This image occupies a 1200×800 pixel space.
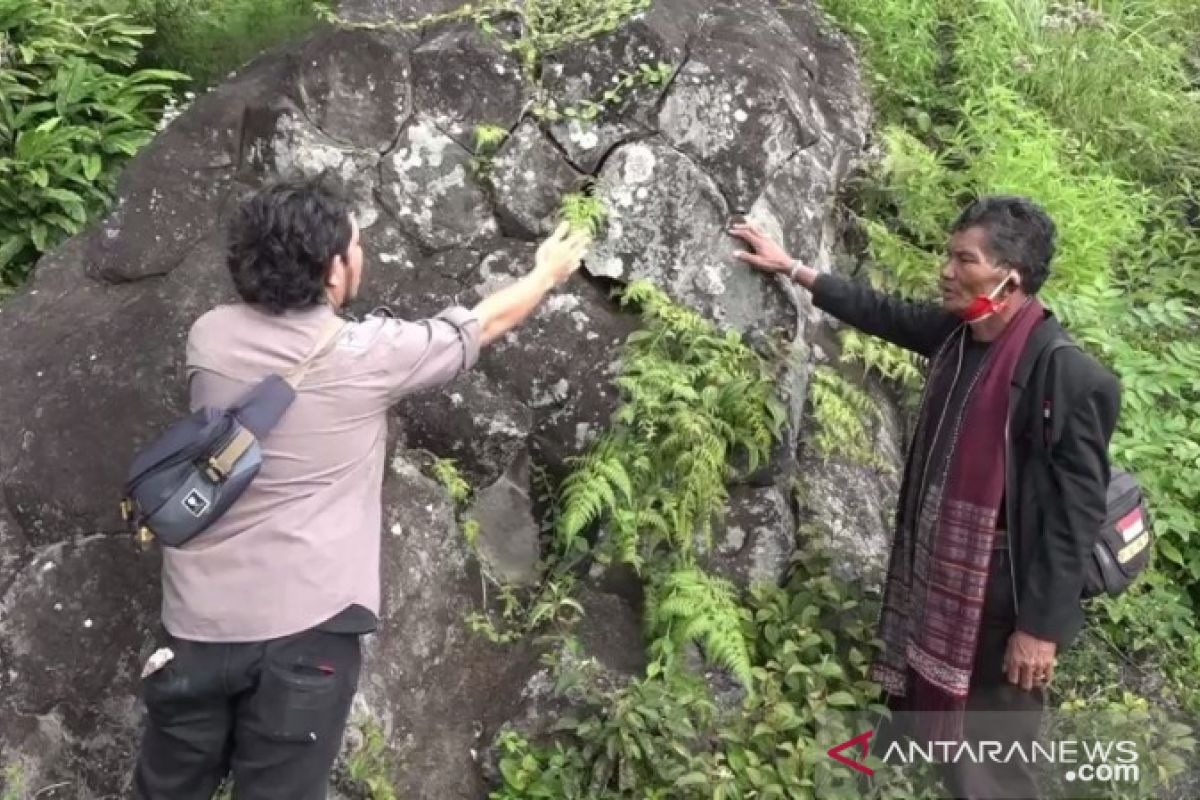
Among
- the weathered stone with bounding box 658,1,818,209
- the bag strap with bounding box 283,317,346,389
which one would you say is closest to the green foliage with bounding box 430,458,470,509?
the bag strap with bounding box 283,317,346,389

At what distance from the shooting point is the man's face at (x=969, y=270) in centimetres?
400

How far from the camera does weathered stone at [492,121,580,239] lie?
17.5 ft

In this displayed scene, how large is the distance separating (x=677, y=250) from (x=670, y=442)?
0.98 meters

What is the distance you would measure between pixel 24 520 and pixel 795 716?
3.26 metres

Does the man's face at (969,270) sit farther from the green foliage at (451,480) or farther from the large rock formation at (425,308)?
the green foliage at (451,480)

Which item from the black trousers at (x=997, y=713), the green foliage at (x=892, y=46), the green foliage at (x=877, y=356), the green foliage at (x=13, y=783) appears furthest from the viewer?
the green foliage at (x=892, y=46)

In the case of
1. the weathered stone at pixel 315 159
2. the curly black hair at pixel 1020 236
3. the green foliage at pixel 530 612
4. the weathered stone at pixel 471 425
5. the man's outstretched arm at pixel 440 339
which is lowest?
the green foliage at pixel 530 612

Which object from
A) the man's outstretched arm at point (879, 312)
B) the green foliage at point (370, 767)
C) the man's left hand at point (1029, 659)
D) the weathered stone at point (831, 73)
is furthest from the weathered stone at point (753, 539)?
the weathered stone at point (831, 73)

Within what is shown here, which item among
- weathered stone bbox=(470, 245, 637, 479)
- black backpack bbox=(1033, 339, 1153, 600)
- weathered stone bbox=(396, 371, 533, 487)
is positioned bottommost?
weathered stone bbox=(396, 371, 533, 487)

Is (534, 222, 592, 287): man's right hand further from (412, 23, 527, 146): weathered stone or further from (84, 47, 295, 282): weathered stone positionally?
(84, 47, 295, 282): weathered stone

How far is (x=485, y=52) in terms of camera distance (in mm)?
5445

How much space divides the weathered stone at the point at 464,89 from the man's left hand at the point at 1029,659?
3.20m

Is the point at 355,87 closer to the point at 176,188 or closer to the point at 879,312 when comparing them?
the point at 176,188

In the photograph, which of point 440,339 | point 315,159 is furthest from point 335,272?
point 315,159
